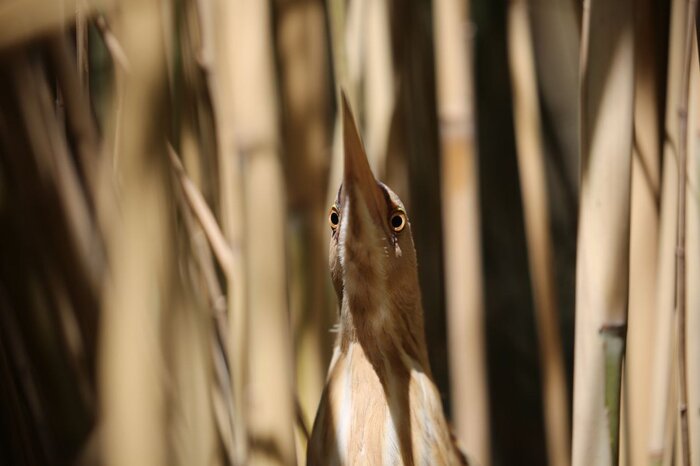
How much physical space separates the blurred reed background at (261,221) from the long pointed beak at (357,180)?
55 mm

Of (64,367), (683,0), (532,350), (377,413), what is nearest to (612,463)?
(377,413)

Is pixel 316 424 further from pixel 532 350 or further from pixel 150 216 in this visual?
pixel 532 350

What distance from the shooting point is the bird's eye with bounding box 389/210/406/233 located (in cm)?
76

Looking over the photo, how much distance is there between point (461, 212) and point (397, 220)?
4.6 inches

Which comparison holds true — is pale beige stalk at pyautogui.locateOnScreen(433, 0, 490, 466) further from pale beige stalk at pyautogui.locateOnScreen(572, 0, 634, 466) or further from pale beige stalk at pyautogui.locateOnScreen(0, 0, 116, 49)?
pale beige stalk at pyautogui.locateOnScreen(0, 0, 116, 49)

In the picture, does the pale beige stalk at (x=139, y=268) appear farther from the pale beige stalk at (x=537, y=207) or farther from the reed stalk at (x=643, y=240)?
the pale beige stalk at (x=537, y=207)

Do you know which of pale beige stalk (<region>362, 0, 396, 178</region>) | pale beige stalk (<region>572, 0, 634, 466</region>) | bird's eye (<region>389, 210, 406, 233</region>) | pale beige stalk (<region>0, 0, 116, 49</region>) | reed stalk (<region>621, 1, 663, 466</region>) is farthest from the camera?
pale beige stalk (<region>362, 0, 396, 178</region>)

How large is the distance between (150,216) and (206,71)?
1.20ft

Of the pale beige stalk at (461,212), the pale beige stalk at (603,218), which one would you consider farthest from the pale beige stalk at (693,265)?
the pale beige stalk at (461,212)

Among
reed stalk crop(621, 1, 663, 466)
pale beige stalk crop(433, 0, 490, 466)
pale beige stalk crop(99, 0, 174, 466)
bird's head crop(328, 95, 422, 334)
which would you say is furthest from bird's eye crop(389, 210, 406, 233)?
pale beige stalk crop(99, 0, 174, 466)

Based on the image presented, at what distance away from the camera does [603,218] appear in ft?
1.79

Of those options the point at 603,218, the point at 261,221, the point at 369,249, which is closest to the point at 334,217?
the point at 369,249

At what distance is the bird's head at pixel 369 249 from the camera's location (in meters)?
0.68

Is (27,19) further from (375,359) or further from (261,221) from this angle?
(375,359)
